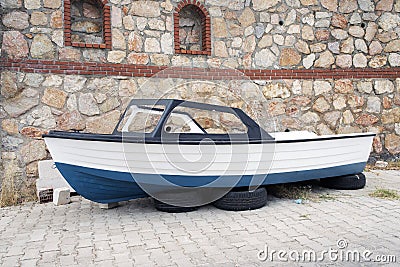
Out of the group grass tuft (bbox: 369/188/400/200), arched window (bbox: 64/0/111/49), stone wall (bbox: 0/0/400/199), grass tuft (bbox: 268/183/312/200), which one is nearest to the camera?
grass tuft (bbox: 369/188/400/200)

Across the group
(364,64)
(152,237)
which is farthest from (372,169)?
(152,237)

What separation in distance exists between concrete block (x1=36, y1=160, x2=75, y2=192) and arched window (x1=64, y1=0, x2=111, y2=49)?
1.97 m

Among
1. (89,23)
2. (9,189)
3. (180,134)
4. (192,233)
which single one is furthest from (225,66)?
(9,189)

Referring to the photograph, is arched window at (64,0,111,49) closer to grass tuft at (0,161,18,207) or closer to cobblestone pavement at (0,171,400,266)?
grass tuft at (0,161,18,207)

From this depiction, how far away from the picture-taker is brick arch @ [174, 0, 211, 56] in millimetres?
6621

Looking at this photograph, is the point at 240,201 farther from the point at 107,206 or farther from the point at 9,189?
the point at 9,189

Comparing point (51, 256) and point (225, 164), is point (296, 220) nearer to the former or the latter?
point (225, 164)

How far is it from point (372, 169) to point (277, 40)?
3199mm

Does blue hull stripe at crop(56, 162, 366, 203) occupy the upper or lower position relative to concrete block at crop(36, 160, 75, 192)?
upper

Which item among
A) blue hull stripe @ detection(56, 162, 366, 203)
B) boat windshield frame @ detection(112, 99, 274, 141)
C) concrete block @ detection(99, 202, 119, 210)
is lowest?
concrete block @ detection(99, 202, 119, 210)

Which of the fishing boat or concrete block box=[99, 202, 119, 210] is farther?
concrete block box=[99, 202, 119, 210]

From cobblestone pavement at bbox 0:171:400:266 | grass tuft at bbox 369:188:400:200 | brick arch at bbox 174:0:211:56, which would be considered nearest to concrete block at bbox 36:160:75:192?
cobblestone pavement at bbox 0:171:400:266

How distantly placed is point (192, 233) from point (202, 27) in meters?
4.50

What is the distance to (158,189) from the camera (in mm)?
4293
